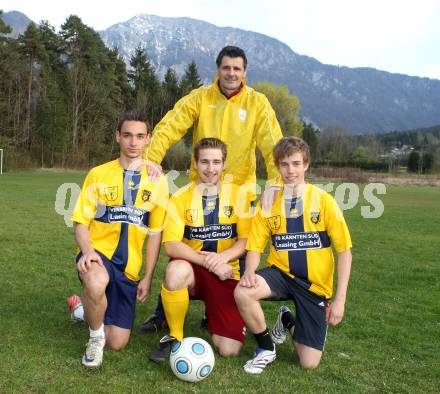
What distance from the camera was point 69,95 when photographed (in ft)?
142

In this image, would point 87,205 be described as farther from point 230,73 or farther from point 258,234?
point 230,73

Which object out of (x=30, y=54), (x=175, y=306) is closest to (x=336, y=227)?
(x=175, y=306)

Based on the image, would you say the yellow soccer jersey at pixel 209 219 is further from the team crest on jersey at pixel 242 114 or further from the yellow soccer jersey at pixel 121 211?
the team crest on jersey at pixel 242 114

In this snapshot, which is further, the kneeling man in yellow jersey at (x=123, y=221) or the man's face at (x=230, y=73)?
the man's face at (x=230, y=73)

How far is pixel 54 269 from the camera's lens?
6.11 m

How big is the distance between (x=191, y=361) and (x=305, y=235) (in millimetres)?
1270

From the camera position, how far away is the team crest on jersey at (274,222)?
12.2 ft

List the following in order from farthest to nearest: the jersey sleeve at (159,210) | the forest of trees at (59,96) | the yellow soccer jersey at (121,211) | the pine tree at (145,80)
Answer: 1. the pine tree at (145,80)
2. the forest of trees at (59,96)
3. the jersey sleeve at (159,210)
4. the yellow soccer jersey at (121,211)

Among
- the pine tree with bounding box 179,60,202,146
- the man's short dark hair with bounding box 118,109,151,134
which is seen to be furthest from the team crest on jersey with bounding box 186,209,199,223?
the pine tree with bounding box 179,60,202,146

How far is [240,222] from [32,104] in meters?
40.9

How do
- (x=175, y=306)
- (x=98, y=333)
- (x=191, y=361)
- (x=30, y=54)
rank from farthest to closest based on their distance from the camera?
(x=30, y=54) < (x=175, y=306) < (x=98, y=333) < (x=191, y=361)

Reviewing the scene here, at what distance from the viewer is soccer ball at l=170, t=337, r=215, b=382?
3.12 m

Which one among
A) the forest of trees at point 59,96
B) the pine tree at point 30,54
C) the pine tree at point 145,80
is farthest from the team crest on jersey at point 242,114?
the pine tree at point 145,80

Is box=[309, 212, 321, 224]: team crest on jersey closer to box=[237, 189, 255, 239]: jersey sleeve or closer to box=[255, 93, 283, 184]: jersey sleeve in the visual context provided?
box=[237, 189, 255, 239]: jersey sleeve
